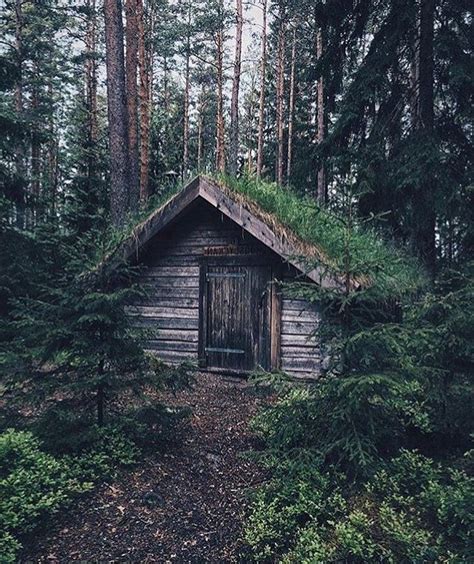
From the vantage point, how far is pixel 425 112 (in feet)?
30.3

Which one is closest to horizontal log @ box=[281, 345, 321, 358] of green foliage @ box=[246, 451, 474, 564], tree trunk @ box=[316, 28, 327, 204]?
green foliage @ box=[246, 451, 474, 564]

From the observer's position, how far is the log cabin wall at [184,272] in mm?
8719

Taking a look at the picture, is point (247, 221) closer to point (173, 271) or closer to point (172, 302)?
point (173, 271)

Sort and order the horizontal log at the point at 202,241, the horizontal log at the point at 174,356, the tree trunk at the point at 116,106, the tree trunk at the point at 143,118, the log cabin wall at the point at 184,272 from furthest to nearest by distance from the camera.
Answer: the tree trunk at the point at 143,118
the tree trunk at the point at 116,106
the horizontal log at the point at 174,356
the horizontal log at the point at 202,241
the log cabin wall at the point at 184,272

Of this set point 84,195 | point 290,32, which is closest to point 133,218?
point 84,195

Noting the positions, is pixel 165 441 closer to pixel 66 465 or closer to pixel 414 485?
pixel 66 465

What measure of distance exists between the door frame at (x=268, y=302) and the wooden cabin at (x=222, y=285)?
0.02 m

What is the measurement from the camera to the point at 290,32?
25.8 m

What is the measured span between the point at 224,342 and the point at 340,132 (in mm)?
5590

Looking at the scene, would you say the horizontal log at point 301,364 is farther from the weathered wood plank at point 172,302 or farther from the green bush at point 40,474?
the green bush at point 40,474

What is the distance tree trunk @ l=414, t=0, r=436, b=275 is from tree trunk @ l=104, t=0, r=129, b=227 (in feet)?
22.7

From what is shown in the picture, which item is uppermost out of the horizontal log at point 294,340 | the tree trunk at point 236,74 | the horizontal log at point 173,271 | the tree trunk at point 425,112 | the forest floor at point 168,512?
the tree trunk at point 236,74

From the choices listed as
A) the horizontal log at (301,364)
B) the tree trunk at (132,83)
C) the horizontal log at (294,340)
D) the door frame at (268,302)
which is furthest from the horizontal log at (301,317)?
the tree trunk at (132,83)

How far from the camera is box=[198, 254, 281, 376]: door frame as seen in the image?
27.4 ft
